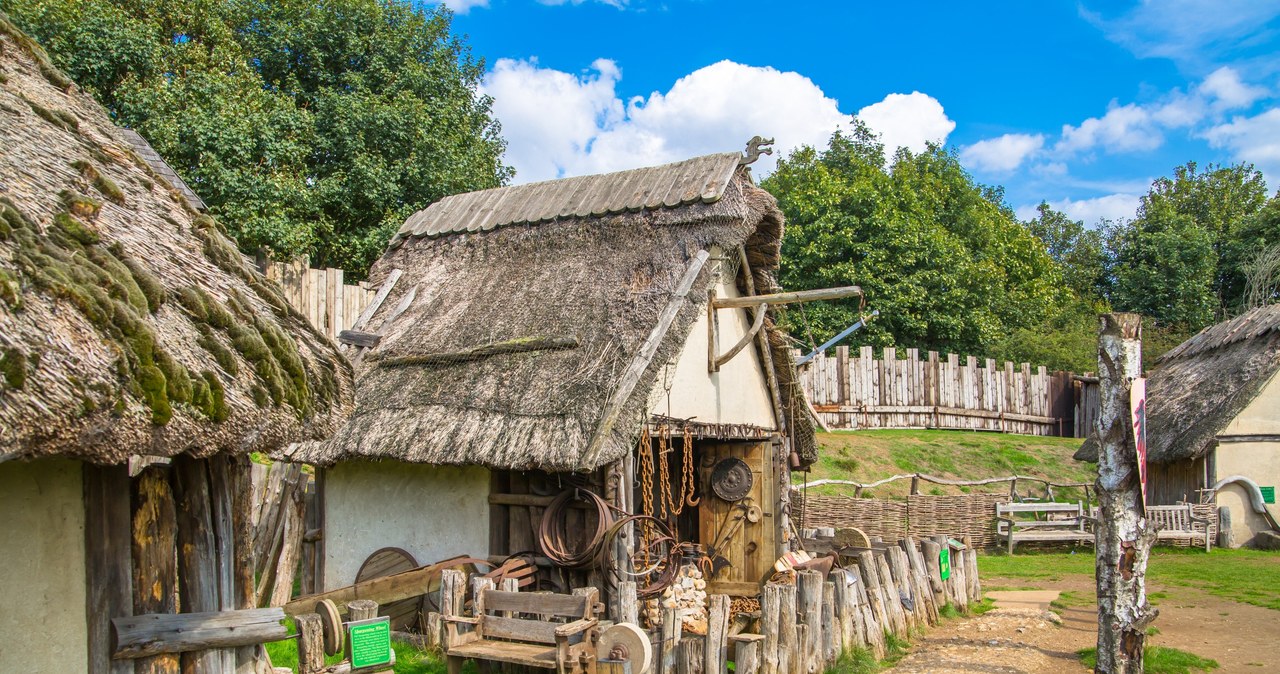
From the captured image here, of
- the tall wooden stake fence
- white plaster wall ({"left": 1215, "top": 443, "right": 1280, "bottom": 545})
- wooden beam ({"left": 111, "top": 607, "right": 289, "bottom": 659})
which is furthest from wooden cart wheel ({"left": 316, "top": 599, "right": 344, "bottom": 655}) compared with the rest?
white plaster wall ({"left": 1215, "top": 443, "right": 1280, "bottom": 545})

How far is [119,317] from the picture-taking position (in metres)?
4.02

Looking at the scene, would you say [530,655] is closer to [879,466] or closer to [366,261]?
[366,261]

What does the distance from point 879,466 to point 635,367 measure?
12966 mm

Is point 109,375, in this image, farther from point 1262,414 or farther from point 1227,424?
point 1262,414

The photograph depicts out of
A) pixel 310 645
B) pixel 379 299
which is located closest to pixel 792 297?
pixel 379 299

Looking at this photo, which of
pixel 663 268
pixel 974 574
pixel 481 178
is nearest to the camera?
pixel 663 268

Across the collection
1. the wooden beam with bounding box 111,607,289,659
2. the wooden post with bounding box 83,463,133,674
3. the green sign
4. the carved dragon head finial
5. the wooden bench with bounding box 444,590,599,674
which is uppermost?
the carved dragon head finial

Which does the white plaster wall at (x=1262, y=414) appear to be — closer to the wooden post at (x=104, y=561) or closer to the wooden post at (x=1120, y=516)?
the wooden post at (x=1120, y=516)

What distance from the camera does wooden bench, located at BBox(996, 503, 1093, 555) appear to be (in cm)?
1694

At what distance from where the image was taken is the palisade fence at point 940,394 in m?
23.8

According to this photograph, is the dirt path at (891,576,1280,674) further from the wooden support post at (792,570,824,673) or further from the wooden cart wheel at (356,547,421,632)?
the wooden cart wheel at (356,547,421,632)

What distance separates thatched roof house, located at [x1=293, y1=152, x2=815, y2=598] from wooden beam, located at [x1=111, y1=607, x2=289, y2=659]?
3541 millimetres

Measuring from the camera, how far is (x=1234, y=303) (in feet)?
108

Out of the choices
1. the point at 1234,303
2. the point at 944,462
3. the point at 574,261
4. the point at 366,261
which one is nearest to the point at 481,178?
the point at 366,261
